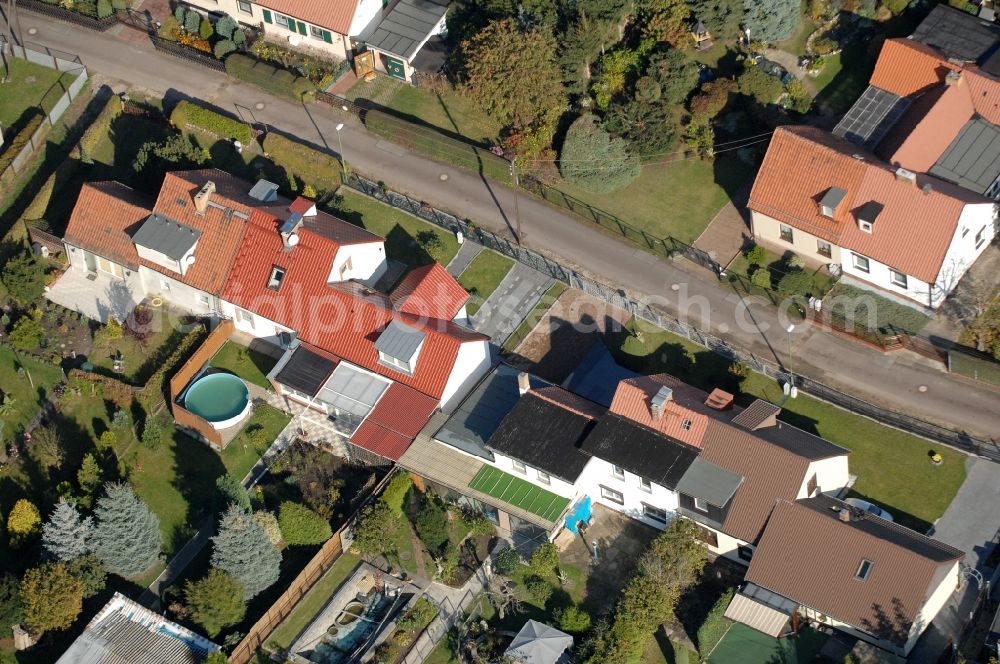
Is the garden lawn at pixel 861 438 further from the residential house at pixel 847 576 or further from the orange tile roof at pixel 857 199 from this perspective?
the orange tile roof at pixel 857 199

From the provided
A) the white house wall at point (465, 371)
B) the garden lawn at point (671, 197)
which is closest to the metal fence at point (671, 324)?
the garden lawn at point (671, 197)

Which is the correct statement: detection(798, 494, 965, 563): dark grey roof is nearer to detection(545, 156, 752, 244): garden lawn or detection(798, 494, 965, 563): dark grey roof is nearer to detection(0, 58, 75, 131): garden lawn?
detection(545, 156, 752, 244): garden lawn

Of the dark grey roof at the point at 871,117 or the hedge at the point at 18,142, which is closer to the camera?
the dark grey roof at the point at 871,117

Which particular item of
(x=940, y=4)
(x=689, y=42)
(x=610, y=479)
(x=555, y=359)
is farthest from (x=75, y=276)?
(x=940, y=4)

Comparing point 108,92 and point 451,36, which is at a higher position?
point 451,36

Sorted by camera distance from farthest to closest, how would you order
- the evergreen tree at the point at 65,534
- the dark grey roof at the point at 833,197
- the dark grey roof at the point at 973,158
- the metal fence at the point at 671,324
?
the dark grey roof at the point at 973,158 → the dark grey roof at the point at 833,197 → the metal fence at the point at 671,324 → the evergreen tree at the point at 65,534

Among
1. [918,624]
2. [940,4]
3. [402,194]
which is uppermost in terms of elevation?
[940,4]

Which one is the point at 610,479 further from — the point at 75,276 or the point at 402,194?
the point at 75,276
